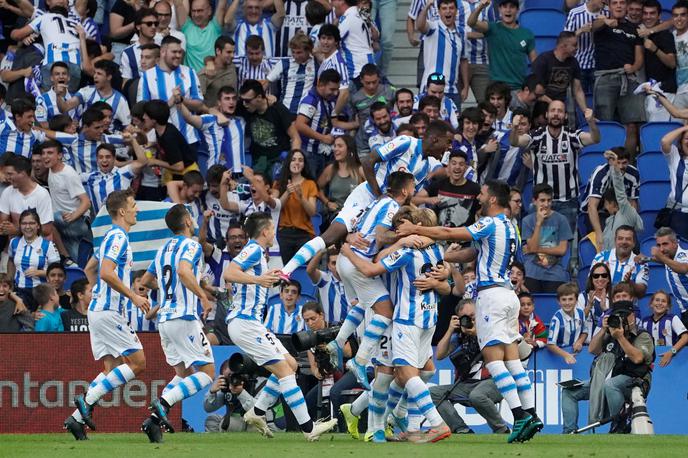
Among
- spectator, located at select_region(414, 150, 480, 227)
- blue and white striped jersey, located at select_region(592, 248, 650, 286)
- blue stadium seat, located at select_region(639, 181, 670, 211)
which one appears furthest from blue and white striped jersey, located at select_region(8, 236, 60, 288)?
blue stadium seat, located at select_region(639, 181, 670, 211)

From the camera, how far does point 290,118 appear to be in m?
20.4

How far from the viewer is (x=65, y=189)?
19438 mm

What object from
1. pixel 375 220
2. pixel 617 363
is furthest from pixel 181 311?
pixel 617 363

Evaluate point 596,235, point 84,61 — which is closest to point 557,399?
point 596,235

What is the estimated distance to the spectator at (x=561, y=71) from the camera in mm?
20828

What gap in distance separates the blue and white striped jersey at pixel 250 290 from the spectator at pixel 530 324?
4.03 metres

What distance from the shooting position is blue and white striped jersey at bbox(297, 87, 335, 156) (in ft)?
67.5

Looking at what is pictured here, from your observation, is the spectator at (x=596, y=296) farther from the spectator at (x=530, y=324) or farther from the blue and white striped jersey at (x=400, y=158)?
the blue and white striped jersey at (x=400, y=158)

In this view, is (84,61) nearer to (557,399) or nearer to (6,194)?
(6,194)

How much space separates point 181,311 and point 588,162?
827 centimetres

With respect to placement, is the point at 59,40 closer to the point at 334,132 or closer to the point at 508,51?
the point at 334,132

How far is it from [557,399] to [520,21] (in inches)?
301

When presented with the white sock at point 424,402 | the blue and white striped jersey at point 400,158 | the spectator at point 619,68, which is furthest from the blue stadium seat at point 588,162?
the white sock at point 424,402

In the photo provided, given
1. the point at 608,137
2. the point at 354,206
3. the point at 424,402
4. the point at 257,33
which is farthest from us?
the point at 257,33
